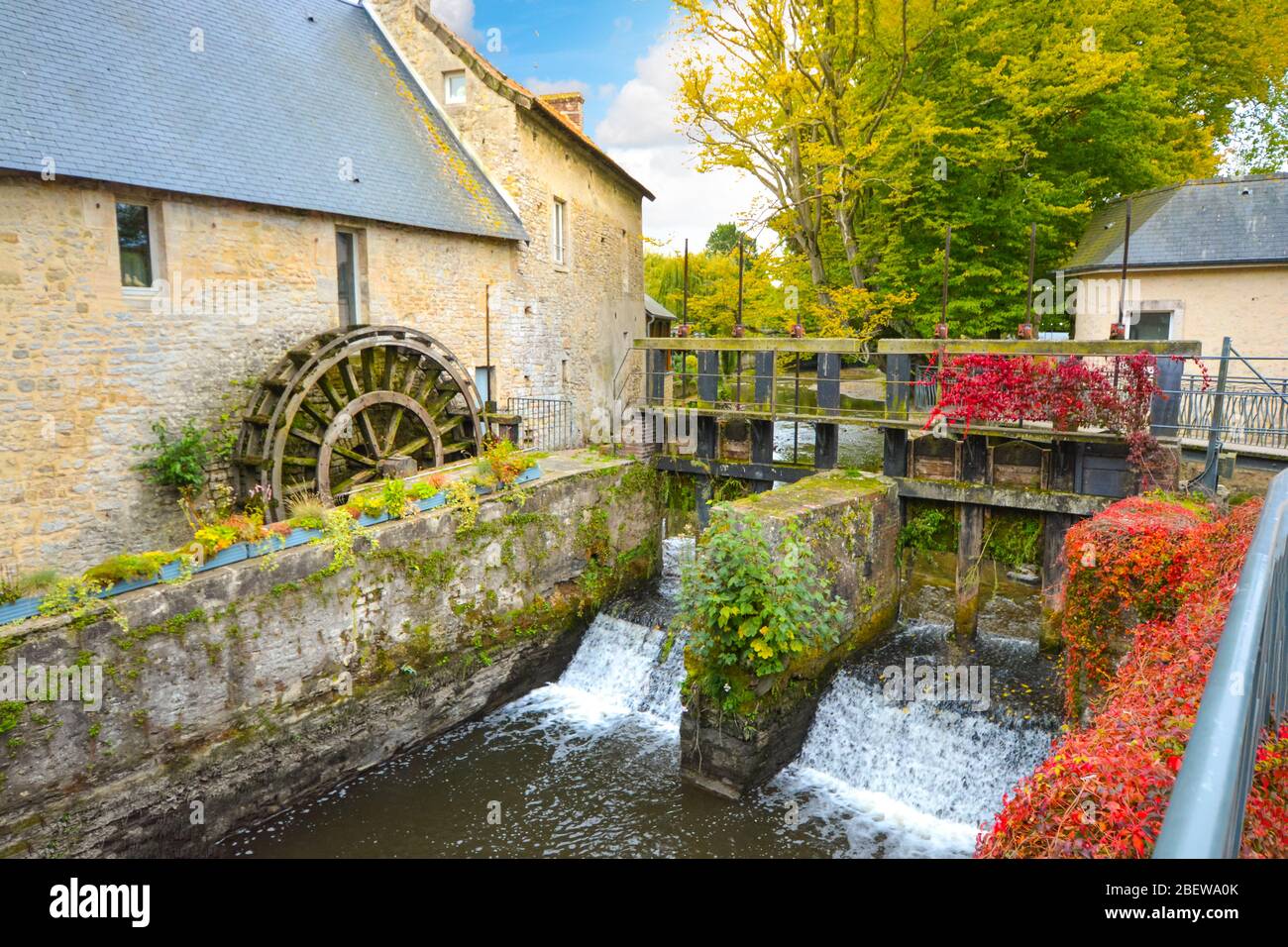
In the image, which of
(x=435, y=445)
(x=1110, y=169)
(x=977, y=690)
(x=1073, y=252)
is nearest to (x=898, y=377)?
(x=977, y=690)

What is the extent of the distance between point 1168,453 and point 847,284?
9.30 m

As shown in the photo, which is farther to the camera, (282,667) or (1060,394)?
(1060,394)

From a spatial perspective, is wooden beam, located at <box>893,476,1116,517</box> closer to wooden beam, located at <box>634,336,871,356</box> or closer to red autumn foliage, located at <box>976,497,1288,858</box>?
wooden beam, located at <box>634,336,871,356</box>

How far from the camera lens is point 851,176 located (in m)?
15.6

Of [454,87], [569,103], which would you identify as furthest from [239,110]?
[569,103]

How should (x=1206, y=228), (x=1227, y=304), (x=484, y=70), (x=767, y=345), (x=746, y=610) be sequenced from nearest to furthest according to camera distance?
(x=746, y=610)
(x=767, y=345)
(x=1227, y=304)
(x=1206, y=228)
(x=484, y=70)

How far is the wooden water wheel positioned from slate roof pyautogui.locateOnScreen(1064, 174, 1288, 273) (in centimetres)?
1177

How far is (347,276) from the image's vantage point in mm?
12609

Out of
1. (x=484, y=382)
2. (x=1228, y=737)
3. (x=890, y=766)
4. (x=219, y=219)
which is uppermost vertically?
(x=219, y=219)

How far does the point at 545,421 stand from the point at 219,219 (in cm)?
743

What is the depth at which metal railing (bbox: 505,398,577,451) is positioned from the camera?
51.5 ft

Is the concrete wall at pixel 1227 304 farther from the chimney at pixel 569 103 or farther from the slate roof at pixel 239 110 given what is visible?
the chimney at pixel 569 103

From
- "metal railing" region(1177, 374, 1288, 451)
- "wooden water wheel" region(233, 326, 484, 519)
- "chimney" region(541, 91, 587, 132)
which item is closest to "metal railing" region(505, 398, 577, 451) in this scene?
"wooden water wheel" region(233, 326, 484, 519)

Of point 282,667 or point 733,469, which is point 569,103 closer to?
point 733,469
